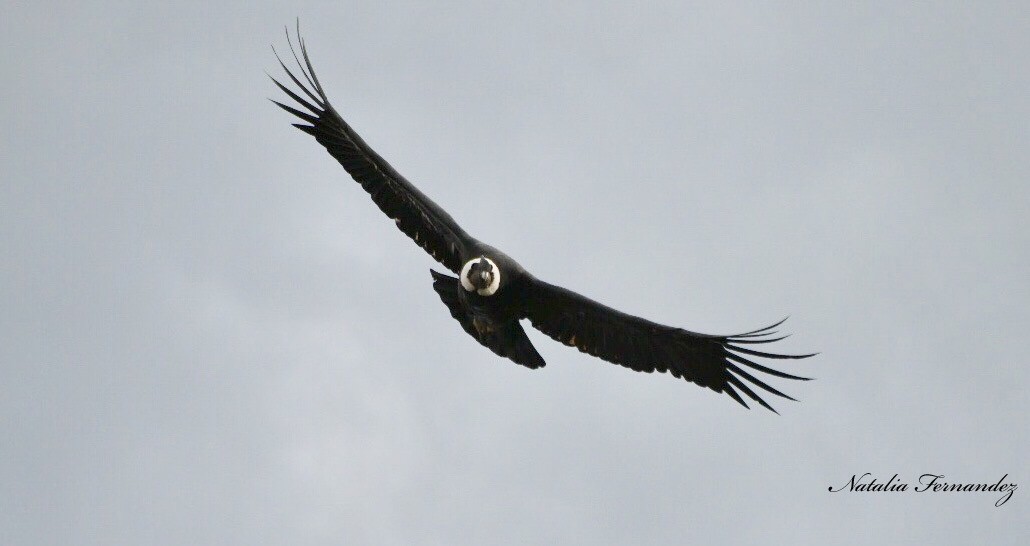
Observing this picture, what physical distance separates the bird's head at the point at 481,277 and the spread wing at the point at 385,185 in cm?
92

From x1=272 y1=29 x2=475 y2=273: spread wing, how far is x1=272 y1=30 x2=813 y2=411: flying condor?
0.01m

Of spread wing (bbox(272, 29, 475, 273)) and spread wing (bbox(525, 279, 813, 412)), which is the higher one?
spread wing (bbox(272, 29, 475, 273))

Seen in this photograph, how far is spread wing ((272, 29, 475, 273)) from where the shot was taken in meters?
21.9

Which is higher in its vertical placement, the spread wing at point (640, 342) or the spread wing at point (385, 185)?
the spread wing at point (385, 185)

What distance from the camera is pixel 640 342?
21.2 metres

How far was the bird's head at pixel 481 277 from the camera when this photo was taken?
20.8m

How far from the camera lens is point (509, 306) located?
21.5 metres

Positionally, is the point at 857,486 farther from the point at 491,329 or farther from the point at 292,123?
the point at 292,123

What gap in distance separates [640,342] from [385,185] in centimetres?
443

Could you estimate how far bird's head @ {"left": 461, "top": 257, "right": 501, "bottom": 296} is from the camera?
20812 millimetres

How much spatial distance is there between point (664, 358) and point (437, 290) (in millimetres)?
3407

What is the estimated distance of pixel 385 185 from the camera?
72.9ft

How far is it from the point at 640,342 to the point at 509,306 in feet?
6.31

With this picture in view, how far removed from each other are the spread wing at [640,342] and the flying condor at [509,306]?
14 millimetres
